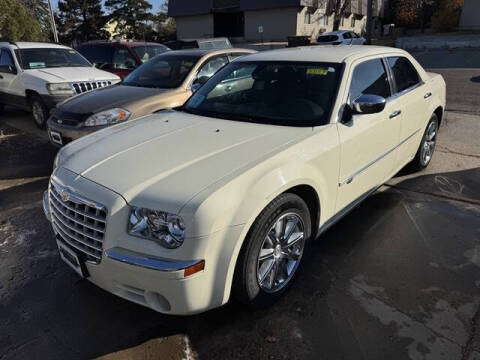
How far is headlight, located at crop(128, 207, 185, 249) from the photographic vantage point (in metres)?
2.19

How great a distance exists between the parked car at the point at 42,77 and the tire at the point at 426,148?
6.17m

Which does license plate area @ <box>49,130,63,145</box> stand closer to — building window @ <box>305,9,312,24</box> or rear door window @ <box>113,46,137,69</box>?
rear door window @ <box>113,46,137,69</box>

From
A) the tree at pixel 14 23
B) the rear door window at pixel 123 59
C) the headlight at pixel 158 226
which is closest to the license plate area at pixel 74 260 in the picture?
the headlight at pixel 158 226

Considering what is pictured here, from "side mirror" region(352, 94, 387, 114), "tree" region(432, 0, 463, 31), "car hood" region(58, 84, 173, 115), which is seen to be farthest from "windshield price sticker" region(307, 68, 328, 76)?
"tree" region(432, 0, 463, 31)

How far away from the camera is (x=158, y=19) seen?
161 ft

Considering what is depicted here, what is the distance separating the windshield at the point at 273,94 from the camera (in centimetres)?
327

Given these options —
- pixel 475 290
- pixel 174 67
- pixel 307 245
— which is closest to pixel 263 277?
pixel 307 245

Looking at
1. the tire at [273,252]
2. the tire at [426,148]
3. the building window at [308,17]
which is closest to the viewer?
the tire at [273,252]

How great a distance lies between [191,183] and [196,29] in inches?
1723

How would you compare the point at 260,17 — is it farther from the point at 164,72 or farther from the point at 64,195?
the point at 64,195

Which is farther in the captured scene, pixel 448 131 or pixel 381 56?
pixel 448 131

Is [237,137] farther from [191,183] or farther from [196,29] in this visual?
[196,29]

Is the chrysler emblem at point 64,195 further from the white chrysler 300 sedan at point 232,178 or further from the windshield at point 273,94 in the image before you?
the windshield at point 273,94

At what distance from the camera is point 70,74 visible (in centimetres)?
808
